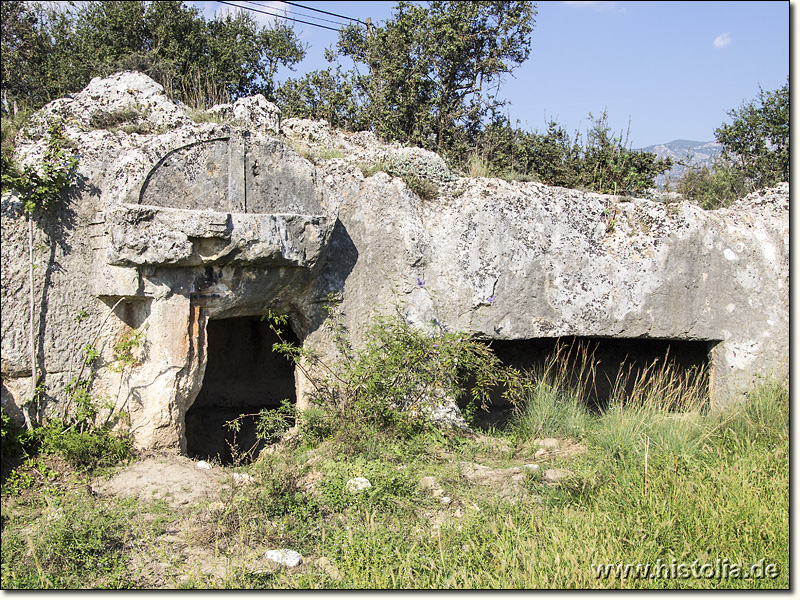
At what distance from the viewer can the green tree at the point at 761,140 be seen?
33.8ft

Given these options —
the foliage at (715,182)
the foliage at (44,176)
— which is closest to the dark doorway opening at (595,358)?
the foliage at (715,182)

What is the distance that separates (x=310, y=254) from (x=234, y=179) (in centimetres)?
81

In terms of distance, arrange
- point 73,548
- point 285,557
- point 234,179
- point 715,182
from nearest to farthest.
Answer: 1. point 73,548
2. point 285,557
3. point 234,179
4. point 715,182

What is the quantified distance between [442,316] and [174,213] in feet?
8.17

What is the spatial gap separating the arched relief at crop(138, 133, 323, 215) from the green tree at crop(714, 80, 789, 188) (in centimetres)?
804

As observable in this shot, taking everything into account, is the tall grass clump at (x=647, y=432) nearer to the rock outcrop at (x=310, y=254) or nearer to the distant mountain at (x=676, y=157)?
the rock outcrop at (x=310, y=254)

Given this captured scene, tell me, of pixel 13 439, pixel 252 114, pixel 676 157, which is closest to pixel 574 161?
pixel 676 157

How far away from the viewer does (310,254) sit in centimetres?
529

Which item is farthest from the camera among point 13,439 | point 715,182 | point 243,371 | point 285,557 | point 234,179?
point 715,182

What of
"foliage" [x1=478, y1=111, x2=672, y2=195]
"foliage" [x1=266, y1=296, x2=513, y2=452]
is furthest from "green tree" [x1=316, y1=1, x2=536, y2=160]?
"foliage" [x1=266, y1=296, x2=513, y2=452]

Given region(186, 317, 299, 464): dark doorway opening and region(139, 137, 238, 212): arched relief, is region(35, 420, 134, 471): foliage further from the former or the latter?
region(186, 317, 299, 464): dark doorway opening

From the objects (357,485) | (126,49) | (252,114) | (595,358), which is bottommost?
(357,485)

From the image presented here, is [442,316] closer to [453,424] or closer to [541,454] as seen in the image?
[453,424]

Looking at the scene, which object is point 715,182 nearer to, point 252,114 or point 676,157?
point 676,157
